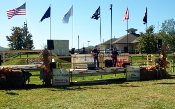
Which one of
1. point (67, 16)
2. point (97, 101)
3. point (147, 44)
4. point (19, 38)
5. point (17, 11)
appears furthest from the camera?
point (19, 38)

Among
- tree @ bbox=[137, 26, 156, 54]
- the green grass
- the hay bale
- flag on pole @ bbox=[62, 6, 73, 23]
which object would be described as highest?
flag on pole @ bbox=[62, 6, 73, 23]

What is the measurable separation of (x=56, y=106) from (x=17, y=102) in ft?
5.60

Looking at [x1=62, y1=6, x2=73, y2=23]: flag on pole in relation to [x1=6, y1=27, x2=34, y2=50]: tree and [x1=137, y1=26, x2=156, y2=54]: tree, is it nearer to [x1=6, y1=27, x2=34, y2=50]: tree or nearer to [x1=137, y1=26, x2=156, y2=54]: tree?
[x1=137, y1=26, x2=156, y2=54]: tree

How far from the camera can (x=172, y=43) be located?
73.4 meters

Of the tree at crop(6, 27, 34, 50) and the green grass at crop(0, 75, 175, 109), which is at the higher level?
the tree at crop(6, 27, 34, 50)

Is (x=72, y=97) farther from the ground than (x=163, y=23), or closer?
closer

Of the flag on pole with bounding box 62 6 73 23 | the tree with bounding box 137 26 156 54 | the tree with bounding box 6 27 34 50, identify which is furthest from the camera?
the tree with bounding box 6 27 34 50

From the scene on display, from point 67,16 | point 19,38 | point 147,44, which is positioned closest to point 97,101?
point 67,16

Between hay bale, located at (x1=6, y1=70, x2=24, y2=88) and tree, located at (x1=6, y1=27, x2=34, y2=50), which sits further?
tree, located at (x1=6, y1=27, x2=34, y2=50)

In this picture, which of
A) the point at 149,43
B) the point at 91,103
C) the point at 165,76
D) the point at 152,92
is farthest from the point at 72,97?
the point at 149,43

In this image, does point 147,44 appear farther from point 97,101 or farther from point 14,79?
point 97,101

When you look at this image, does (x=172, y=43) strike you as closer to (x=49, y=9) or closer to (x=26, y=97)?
(x=49, y=9)

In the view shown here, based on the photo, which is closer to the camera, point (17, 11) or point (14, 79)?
point (14, 79)

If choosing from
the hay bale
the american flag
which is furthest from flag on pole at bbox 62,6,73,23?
the hay bale
